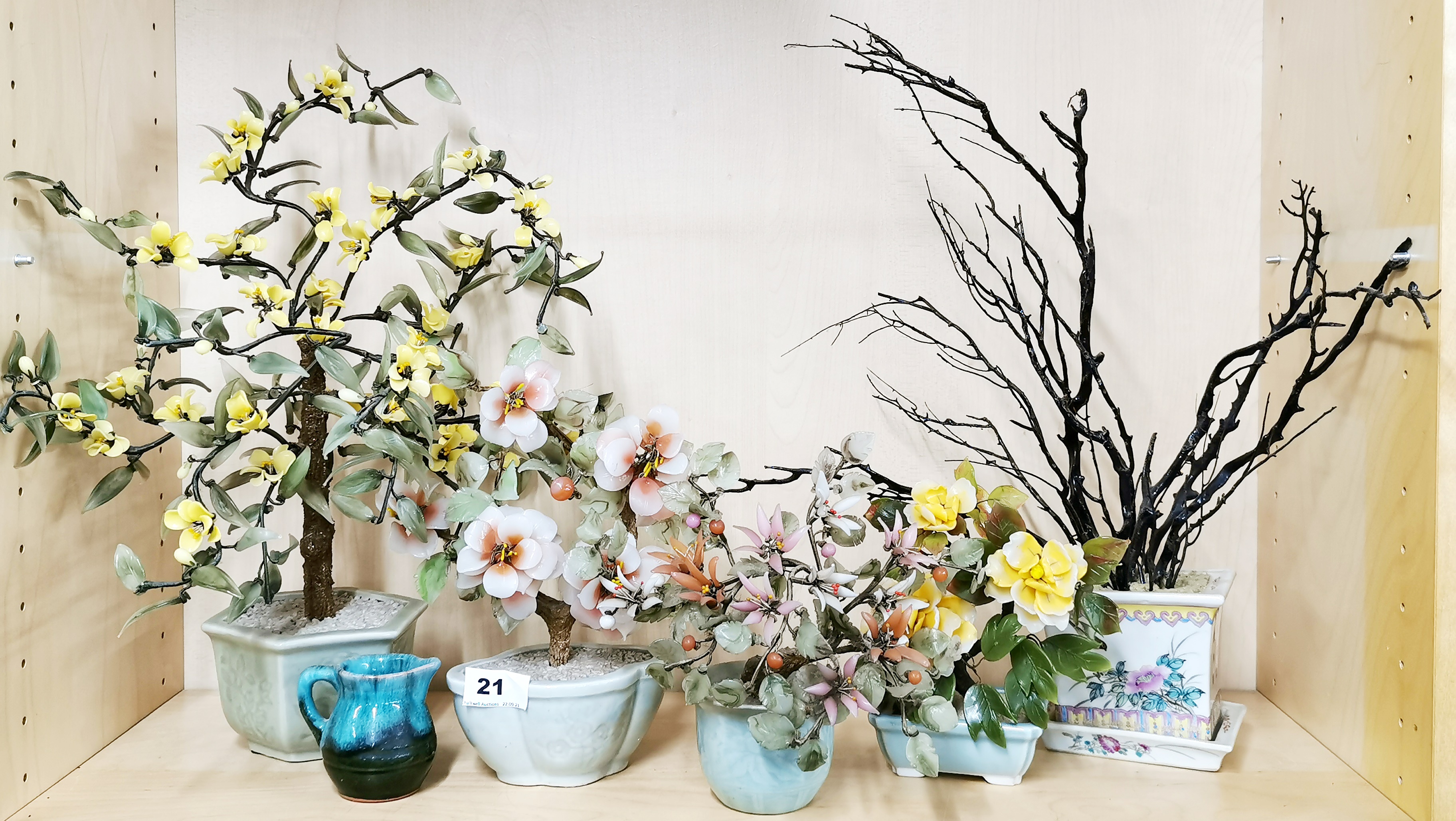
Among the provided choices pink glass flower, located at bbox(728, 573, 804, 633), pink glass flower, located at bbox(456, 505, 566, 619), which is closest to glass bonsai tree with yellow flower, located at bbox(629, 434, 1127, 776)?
pink glass flower, located at bbox(728, 573, 804, 633)

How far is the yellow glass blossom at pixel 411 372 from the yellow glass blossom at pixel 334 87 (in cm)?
33

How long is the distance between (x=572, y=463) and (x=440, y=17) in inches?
22.7

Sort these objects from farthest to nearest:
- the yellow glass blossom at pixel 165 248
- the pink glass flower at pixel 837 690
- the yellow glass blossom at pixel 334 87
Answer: the yellow glass blossom at pixel 334 87, the yellow glass blossom at pixel 165 248, the pink glass flower at pixel 837 690

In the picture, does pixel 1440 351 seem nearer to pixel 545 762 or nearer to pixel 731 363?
pixel 731 363

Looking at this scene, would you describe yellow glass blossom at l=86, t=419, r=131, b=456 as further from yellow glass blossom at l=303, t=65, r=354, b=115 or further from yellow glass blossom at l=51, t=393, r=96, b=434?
yellow glass blossom at l=303, t=65, r=354, b=115

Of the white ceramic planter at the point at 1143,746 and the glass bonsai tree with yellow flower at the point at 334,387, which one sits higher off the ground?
the glass bonsai tree with yellow flower at the point at 334,387

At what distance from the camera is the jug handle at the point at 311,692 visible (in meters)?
0.79

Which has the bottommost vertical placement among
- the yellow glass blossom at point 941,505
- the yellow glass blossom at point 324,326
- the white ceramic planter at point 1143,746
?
the white ceramic planter at point 1143,746

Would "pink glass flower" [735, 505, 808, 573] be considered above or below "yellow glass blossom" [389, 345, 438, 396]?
below

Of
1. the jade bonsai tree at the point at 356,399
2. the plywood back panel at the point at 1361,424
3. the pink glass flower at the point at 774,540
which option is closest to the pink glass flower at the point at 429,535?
the jade bonsai tree at the point at 356,399

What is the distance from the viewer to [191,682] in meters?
1.08

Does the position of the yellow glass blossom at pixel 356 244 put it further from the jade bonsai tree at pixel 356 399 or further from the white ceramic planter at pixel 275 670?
the white ceramic planter at pixel 275 670

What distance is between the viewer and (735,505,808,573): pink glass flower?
0.74m

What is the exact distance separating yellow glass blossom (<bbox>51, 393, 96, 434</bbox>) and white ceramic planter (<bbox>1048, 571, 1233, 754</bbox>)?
3.01 ft
